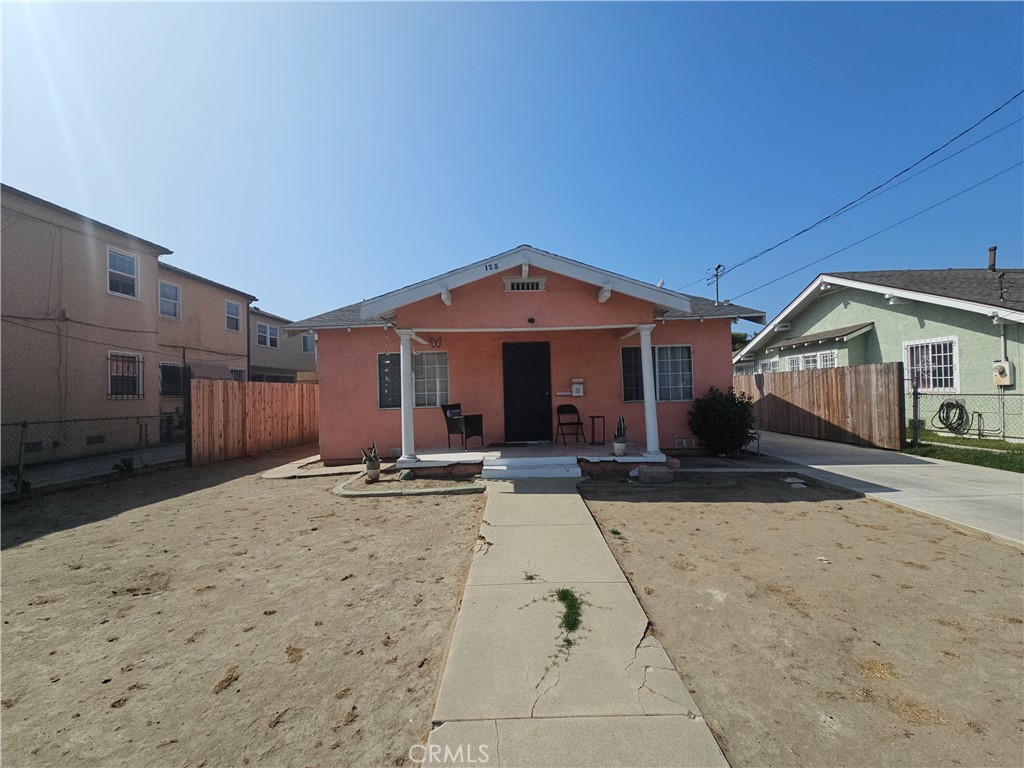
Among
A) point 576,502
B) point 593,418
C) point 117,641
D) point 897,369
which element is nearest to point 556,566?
point 576,502

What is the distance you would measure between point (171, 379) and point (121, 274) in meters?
3.75

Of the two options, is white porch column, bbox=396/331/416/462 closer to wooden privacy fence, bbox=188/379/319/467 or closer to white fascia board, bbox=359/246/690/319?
white fascia board, bbox=359/246/690/319

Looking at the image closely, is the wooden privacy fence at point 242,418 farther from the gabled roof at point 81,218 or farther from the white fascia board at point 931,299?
the white fascia board at point 931,299

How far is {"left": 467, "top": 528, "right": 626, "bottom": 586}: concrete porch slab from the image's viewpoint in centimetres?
352

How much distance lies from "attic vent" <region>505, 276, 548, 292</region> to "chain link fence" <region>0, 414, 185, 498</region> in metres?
8.02

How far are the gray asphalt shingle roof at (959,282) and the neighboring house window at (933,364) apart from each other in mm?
1266

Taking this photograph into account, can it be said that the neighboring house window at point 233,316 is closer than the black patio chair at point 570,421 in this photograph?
No

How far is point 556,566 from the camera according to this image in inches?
147

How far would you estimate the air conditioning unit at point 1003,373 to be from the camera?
9547mm

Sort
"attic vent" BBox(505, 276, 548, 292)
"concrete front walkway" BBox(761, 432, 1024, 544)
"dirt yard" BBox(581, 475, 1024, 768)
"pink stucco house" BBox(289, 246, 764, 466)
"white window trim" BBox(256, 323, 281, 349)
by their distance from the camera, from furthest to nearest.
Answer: "white window trim" BBox(256, 323, 281, 349) < "pink stucco house" BBox(289, 246, 764, 466) < "attic vent" BBox(505, 276, 548, 292) < "concrete front walkway" BBox(761, 432, 1024, 544) < "dirt yard" BBox(581, 475, 1024, 768)

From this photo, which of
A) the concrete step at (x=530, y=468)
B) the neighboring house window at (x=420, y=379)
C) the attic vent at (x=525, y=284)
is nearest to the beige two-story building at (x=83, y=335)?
the neighboring house window at (x=420, y=379)

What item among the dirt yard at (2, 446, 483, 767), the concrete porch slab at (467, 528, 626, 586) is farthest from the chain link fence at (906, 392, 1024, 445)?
the dirt yard at (2, 446, 483, 767)

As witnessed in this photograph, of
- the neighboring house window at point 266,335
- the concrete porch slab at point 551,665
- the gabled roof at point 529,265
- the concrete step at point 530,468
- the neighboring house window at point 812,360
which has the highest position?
the neighboring house window at point 266,335

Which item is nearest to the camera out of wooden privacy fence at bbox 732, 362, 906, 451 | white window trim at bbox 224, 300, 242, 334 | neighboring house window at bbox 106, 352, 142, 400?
wooden privacy fence at bbox 732, 362, 906, 451
